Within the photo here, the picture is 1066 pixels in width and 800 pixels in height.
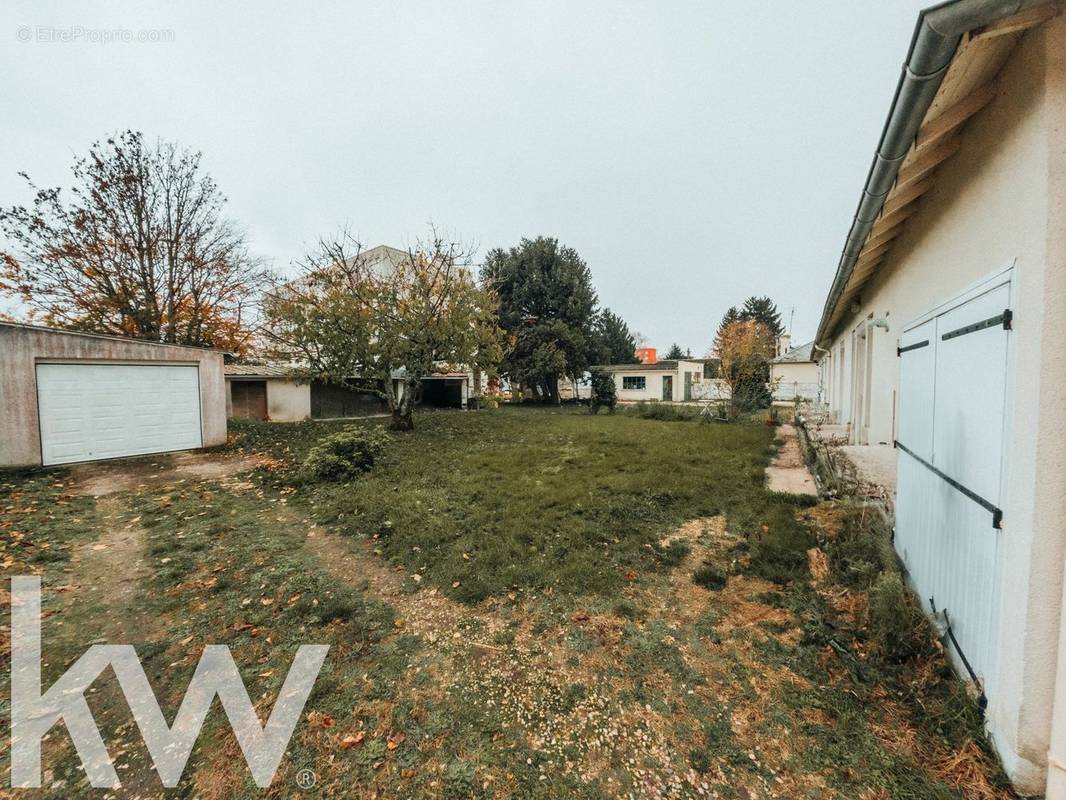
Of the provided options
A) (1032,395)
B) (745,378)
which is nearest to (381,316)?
(1032,395)

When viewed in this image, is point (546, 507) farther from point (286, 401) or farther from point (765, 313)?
point (765, 313)

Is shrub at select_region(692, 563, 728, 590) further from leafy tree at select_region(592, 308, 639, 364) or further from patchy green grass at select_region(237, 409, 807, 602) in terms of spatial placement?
leafy tree at select_region(592, 308, 639, 364)

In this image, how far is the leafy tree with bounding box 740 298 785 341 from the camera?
4203 centimetres

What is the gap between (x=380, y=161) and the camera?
1441 centimetres

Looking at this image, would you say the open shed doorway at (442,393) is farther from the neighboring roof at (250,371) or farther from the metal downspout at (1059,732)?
the metal downspout at (1059,732)

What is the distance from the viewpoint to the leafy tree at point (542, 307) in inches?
915

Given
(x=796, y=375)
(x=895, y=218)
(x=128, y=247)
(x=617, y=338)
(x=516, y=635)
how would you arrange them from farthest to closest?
(x=617, y=338) < (x=796, y=375) < (x=128, y=247) < (x=895, y=218) < (x=516, y=635)

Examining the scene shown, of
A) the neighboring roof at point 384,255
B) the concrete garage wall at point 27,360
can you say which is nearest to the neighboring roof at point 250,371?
the neighboring roof at point 384,255

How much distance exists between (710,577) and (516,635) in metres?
1.88

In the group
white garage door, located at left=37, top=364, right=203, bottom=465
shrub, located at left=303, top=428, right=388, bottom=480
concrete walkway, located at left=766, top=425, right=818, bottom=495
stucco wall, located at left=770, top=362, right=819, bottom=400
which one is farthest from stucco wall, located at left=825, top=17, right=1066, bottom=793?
stucco wall, located at left=770, top=362, right=819, bottom=400

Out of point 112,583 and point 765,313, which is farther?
point 765,313

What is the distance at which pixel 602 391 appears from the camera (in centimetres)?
2028

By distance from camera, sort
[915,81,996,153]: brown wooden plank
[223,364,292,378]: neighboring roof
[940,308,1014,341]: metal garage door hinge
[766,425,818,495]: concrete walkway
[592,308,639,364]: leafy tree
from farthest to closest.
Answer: [592,308,639,364]: leafy tree → [223,364,292,378]: neighboring roof → [766,425,818,495]: concrete walkway → [915,81,996,153]: brown wooden plank → [940,308,1014,341]: metal garage door hinge

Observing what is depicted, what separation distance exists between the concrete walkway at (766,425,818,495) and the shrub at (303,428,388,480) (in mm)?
6888
